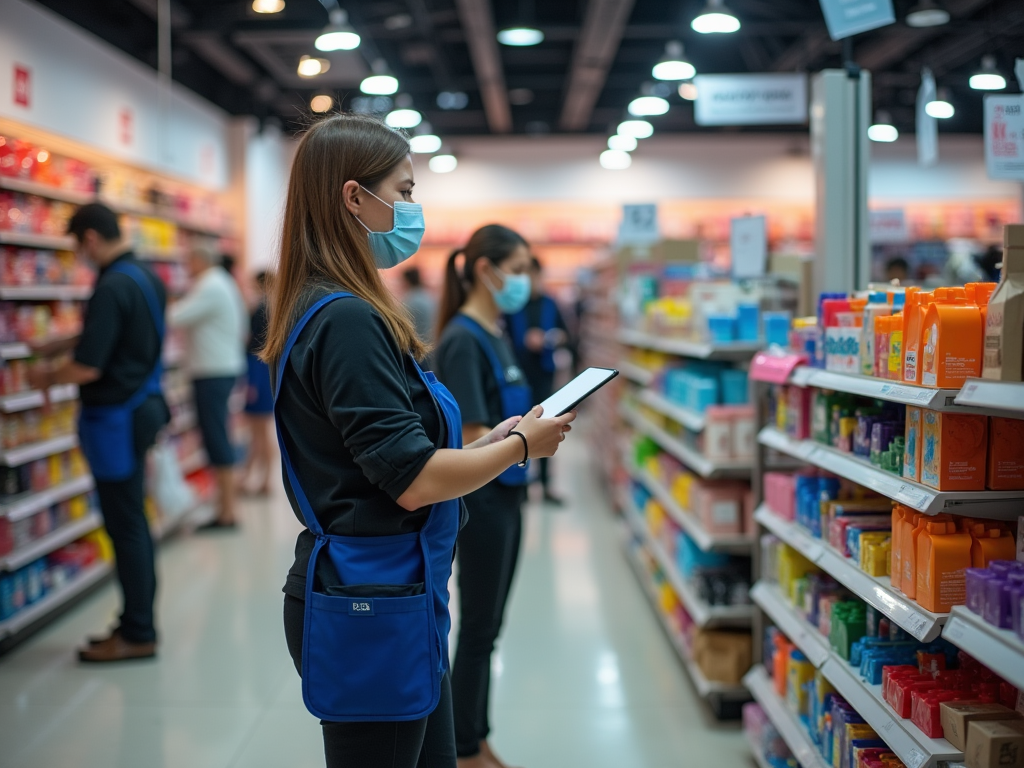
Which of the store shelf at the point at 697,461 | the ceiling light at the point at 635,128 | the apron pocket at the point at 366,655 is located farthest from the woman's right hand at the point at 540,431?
the ceiling light at the point at 635,128

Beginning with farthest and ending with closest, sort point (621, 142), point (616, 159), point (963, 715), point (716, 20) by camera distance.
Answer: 1. point (616, 159)
2. point (621, 142)
3. point (716, 20)
4. point (963, 715)

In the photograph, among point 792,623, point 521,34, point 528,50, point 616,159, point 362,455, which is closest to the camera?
point 362,455

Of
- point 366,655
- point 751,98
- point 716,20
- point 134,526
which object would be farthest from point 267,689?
point 751,98

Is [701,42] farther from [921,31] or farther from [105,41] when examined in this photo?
[105,41]

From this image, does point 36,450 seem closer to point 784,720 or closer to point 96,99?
point 96,99

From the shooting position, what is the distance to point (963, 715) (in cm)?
192

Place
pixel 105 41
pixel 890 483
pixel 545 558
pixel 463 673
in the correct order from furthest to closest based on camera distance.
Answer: pixel 105 41, pixel 545 558, pixel 463 673, pixel 890 483

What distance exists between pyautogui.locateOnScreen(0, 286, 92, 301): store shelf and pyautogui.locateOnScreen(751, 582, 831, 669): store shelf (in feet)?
12.8

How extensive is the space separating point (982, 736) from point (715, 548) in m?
2.06

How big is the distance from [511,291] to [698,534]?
1533mm

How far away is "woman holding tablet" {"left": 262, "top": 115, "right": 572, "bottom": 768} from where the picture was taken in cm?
160

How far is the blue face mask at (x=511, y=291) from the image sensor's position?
3139 millimetres

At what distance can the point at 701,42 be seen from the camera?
37.9 ft

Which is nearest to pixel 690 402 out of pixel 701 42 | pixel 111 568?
pixel 111 568
